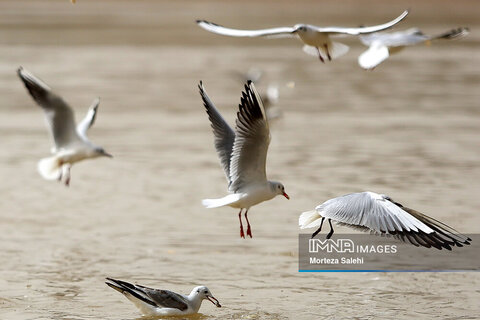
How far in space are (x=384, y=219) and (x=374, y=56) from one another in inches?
79.5

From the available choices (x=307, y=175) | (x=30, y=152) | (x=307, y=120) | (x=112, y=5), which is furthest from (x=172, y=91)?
(x=112, y=5)

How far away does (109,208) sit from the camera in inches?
492

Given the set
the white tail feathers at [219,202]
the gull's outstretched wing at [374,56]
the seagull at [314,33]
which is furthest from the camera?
the gull's outstretched wing at [374,56]

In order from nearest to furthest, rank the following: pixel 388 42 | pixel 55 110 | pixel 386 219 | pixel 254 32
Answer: pixel 386 219, pixel 254 32, pixel 388 42, pixel 55 110

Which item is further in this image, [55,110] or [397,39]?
[55,110]

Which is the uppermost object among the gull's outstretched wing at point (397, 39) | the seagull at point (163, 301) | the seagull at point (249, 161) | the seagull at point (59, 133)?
the gull's outstretched wing at point (397, 39)

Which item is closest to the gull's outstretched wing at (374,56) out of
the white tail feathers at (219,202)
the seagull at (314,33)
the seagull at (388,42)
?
the seagull at (388,42)

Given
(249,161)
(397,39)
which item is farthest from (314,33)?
(397,39)

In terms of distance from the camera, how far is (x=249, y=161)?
326 inches

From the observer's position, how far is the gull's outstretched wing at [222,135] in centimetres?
876

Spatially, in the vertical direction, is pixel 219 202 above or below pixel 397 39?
below

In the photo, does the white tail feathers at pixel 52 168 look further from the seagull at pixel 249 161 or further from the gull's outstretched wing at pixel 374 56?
the gull's outstretched wing at pixel 374 56

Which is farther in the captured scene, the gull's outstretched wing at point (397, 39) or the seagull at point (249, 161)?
the gull's outstretched wing at point (397, 39)

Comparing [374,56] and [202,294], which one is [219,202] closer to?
[202,294]
